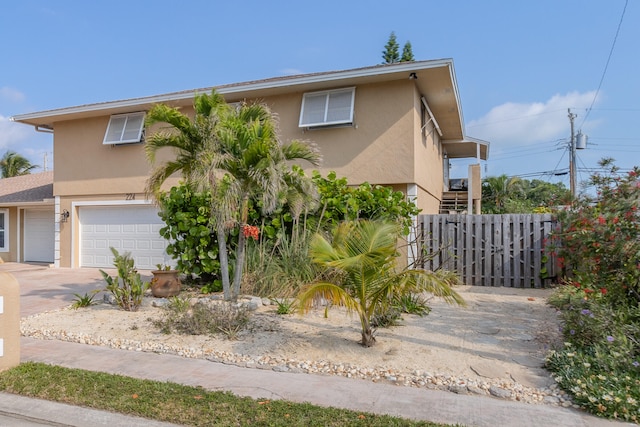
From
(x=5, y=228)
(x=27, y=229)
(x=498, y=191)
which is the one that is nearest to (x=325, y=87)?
(x=27, y=229)

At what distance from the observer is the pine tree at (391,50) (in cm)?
2594

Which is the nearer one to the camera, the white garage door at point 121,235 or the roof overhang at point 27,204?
the white garage door at point 121,235

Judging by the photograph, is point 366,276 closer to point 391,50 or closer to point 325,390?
point 325,390

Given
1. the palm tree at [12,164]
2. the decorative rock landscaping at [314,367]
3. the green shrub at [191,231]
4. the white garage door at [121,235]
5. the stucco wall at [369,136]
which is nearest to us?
the decorative rock landscaping at [314,367]

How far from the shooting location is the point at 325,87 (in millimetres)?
11570

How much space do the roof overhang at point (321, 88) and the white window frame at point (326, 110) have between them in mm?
178

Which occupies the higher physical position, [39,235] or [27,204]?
[27,204]

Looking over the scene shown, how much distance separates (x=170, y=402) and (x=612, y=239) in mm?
5479

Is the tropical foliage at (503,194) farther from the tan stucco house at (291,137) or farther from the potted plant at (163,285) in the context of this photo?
the potted plant at (163,285)

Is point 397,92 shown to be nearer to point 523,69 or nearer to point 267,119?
point 267,119

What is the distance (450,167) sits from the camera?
22.5m

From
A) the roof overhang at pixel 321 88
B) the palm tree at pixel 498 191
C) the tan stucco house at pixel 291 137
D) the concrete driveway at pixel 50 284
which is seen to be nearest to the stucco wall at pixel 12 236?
the concrete driveway at pixel 50 284

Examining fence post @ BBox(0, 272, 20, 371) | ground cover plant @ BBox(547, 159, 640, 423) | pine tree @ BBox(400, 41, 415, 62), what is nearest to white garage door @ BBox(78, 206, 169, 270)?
fence post @ BBox(0, 272, 20, 371)

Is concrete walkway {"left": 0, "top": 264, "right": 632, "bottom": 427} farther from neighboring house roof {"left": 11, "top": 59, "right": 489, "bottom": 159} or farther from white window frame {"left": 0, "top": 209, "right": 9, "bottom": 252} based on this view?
white window frame {"left": 0, "top": 209, "right": 9, "bottom": 252}
